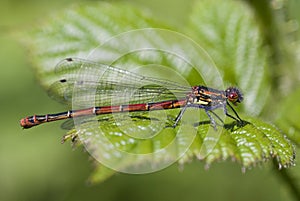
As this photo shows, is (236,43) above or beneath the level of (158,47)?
beneath

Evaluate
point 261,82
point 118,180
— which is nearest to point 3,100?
point 118,180

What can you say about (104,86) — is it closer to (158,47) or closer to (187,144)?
(158,47)

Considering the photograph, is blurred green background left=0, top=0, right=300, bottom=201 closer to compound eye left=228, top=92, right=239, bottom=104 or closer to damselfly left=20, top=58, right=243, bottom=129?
damselfly left=20, top=58, right=243, bottom=129

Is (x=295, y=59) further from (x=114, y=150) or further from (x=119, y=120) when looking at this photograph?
(x=114, y=150)

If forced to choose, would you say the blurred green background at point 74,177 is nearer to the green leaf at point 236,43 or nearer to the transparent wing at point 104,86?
the transparent wing at point 104,86

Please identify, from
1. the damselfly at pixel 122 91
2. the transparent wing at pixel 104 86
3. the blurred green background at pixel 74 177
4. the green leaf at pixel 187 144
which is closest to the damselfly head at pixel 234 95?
the damselfly at pixel 122 91

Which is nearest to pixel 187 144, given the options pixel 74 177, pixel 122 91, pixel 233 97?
pixel 233 97

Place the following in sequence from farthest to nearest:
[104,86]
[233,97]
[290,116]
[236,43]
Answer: [104,86] < [236,43] < [233,97] < [290,116]
